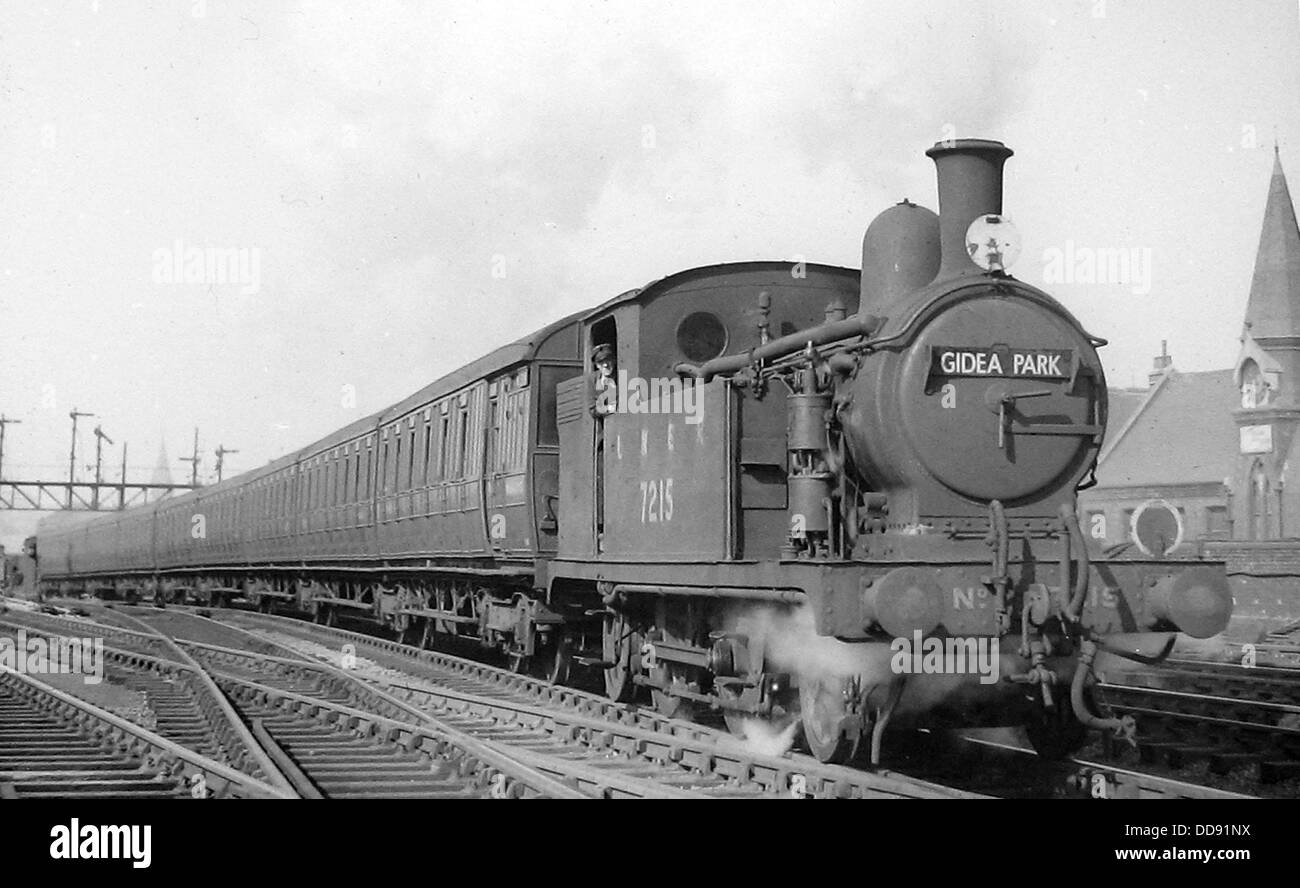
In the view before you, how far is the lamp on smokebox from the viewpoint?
7.98 meters

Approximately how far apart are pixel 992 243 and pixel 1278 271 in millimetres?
26542

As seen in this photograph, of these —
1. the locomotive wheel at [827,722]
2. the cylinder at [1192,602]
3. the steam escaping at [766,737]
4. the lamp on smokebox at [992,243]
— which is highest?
the lamp on smokebox at [992,243]

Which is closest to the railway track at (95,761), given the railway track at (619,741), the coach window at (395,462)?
the railway track at (619,741)

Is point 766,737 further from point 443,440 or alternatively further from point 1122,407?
point 1122,407

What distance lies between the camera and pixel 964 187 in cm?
796

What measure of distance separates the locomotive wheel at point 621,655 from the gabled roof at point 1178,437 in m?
35.3

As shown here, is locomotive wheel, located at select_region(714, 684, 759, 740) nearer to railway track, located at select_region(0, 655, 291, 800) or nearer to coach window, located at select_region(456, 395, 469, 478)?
railway track, located at select_region(0, 655, 291, 800)

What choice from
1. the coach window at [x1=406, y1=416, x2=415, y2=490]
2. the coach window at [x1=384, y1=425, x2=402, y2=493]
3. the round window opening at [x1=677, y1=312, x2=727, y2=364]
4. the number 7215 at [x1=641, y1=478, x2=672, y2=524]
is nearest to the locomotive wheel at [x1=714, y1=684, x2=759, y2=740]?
the number 7215 at [x1=641, y1=478, x2=672, y2=524]

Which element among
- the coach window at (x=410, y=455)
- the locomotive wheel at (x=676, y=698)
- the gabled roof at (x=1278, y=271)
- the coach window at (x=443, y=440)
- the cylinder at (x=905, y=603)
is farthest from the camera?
the gabled roof at (x=1278, y=271)

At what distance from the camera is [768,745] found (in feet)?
28.2

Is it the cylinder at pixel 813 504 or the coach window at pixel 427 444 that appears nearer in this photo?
the cylinder at pixel 813 504

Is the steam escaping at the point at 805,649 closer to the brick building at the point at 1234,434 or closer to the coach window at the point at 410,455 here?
the coach window at the point at 410,455

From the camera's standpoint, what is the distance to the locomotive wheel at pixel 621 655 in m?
10.6

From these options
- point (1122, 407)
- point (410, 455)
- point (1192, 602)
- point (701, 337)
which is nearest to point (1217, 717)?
point (1192, 602)
